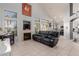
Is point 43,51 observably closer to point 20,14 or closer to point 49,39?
point 49,39

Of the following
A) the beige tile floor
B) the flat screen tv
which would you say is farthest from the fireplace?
the beige tile floor

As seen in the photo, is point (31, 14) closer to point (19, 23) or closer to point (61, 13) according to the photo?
point (19, 23)

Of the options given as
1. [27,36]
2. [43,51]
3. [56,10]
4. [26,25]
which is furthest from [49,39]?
[56,10]

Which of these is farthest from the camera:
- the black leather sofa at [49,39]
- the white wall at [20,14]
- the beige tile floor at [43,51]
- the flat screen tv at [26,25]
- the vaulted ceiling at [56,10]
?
the flat screen tv at [26,25]

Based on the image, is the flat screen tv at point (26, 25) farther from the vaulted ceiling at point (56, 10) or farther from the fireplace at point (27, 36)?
the vaulted ceiling at point (56, 10)

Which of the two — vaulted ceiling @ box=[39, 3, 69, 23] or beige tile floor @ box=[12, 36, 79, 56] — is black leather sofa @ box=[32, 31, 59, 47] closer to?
beige tile floor @ box=[12, 36, 79, 56]

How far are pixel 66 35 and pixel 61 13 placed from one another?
2.17m

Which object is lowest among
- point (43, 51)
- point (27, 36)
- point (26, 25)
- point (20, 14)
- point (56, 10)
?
point (43, 51)

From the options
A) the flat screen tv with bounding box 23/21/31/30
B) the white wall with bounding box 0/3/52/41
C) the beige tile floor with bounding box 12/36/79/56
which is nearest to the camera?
the beige tile floor with bounding box 12/36/79/56

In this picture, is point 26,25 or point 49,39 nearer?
point 49,39

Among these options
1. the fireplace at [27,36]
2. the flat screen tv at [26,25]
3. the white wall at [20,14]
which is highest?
the white wall at [20,14]

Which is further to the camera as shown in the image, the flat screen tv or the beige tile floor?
the flat screen tv

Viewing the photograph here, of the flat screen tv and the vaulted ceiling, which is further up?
the vaulted ceiling

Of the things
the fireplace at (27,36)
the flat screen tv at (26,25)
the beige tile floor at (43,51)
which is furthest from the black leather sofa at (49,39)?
the flat screen tv at (26,25)
